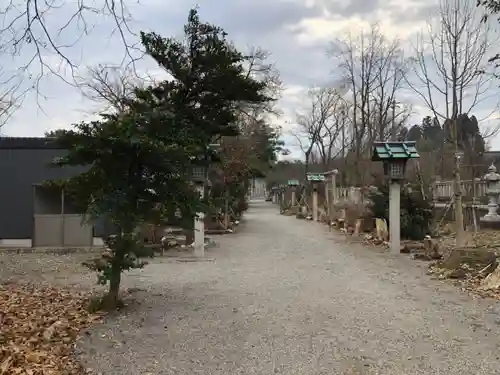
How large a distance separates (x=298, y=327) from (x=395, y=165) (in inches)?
300

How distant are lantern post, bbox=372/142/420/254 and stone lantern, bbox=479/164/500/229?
4.98 m

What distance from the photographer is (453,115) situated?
1293 cm

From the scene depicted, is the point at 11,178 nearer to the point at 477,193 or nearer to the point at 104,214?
the point at 104,214

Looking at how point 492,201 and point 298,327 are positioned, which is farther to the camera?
point 492,201

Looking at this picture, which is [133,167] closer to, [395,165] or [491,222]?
[395,165]

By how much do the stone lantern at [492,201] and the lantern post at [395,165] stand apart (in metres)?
4.98

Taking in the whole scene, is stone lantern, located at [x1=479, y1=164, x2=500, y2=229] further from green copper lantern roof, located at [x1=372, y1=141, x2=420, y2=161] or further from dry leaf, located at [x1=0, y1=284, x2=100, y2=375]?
dry leaf, located at [x1=0, y1=284, x2=100, y2=375]

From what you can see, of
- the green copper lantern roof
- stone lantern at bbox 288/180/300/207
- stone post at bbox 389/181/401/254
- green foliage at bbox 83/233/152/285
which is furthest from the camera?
stone lantern at bbox 288/180/300/207

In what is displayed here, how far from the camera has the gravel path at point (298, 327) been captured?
15.0ft

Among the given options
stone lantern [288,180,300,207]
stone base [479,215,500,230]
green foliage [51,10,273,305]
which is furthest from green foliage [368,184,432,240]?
stone lantern [288,180,300,207]

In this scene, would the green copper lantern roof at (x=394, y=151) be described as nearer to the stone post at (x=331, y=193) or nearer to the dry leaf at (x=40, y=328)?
the dry leaf at (x=40, y=328)

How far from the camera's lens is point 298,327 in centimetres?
582

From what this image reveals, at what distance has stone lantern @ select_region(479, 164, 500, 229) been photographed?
16.6m

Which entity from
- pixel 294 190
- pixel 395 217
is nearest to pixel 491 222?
pixel 395 217
